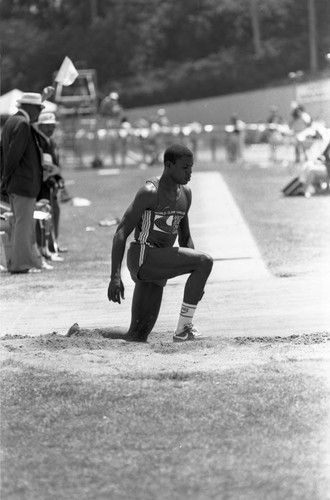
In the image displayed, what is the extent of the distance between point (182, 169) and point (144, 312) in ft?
3.46

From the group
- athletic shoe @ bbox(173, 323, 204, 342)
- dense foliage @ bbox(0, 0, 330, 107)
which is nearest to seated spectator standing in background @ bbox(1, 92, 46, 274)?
athletic shoe @ bbox(173, 323, 204, 342)

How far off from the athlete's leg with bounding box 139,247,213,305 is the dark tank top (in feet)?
0.36

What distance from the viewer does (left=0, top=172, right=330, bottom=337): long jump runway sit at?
31.4ft

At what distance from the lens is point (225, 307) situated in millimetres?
10586

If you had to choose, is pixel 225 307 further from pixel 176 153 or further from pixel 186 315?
pixel 176 153

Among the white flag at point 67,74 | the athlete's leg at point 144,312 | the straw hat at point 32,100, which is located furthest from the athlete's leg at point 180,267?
the white flag at point 67,74

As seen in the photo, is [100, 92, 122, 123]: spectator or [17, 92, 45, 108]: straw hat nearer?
[17, 92, 45, 108]: straw hat

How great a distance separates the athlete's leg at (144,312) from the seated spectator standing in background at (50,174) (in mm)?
5348

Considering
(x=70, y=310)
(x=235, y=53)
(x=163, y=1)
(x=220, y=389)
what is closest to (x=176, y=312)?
(x=70, y=310)

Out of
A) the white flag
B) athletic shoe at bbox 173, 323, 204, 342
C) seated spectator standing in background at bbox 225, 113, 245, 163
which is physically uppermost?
the white flag

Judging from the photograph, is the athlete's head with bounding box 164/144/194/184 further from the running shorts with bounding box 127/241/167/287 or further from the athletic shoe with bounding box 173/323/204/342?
the athletic shoe with bounding box 173/323/204/342

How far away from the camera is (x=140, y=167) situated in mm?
41312

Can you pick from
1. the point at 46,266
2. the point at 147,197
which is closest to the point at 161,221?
the point at 147,197

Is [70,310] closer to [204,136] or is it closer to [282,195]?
[282,195]
